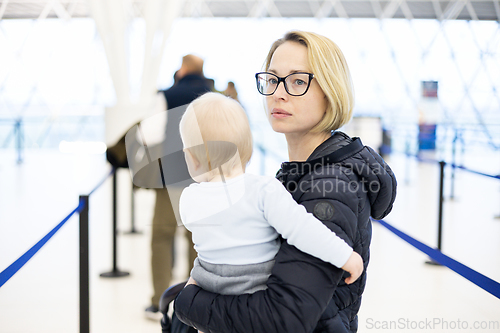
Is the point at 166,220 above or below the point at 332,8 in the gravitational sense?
below

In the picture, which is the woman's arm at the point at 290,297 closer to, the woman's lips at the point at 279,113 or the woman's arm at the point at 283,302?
the woman's arm at the point at 283,302

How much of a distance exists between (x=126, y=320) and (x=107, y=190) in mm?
5160

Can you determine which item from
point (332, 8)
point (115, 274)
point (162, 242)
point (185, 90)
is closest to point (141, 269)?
point (115, 274)

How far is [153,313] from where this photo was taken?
322 centimetres

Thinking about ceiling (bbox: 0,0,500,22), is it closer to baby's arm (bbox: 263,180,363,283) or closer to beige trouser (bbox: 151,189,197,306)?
beige trouser (bbox: 151,189,197,306)

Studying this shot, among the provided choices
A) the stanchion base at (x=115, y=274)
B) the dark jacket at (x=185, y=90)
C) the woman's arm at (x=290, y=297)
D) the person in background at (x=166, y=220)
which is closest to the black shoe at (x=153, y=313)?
the person in background at (x=166, y=220)

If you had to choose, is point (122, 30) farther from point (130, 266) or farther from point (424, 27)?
point (424, 27)

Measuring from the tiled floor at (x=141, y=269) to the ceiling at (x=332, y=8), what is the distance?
14121 millimetres

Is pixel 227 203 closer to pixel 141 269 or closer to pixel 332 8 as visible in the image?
pixel 141 269

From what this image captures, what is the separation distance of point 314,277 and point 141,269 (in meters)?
3.50

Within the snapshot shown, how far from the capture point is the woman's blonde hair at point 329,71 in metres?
1.19

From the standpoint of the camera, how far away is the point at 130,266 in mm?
4262

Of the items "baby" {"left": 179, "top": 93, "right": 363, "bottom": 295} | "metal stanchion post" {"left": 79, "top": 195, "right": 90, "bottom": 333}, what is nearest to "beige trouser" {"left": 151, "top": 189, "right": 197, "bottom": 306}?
"metal stanchion post" {"left": 79, "top": 195, "right": 90, "bottom": 333}

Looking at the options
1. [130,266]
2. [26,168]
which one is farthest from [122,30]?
[130,266]
